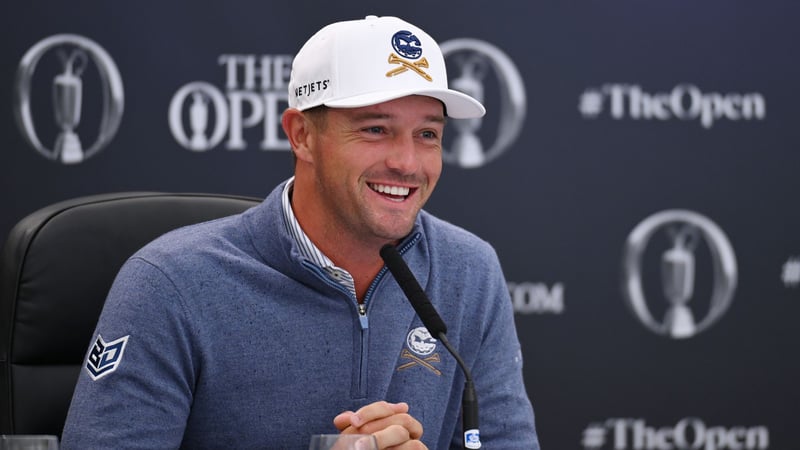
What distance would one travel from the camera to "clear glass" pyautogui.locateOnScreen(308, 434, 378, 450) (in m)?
1.08

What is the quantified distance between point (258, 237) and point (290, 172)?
3.38 feet

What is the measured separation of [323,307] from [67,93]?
1251 millimetres

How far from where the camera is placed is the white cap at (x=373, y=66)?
157 centimetres

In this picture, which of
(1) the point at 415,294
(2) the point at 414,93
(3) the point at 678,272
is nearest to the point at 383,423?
(1) the point at 415,294

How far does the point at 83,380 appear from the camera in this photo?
4.87ft

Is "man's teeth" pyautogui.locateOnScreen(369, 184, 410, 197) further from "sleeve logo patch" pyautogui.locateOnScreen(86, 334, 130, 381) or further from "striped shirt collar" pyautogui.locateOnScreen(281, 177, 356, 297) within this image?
"sleeve logo patch" pyautogui.locateOnScreen(86, 334, 130, 381)

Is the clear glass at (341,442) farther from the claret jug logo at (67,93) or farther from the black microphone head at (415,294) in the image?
the claret jug logo at (67,93)

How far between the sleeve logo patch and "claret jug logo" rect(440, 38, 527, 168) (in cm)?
137

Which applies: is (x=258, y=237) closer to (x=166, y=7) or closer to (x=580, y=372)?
(x=166, y=7)

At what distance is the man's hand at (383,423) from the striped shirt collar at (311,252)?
0.24 m

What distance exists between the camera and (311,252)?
1.66 metres

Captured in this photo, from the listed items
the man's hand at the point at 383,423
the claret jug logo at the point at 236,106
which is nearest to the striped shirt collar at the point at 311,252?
the man's hand at the point at 383,423

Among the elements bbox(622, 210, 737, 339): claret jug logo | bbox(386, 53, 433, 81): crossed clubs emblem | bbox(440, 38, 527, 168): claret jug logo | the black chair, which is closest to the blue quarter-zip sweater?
the black chair

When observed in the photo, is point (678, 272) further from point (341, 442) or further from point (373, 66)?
point (341, 442)
